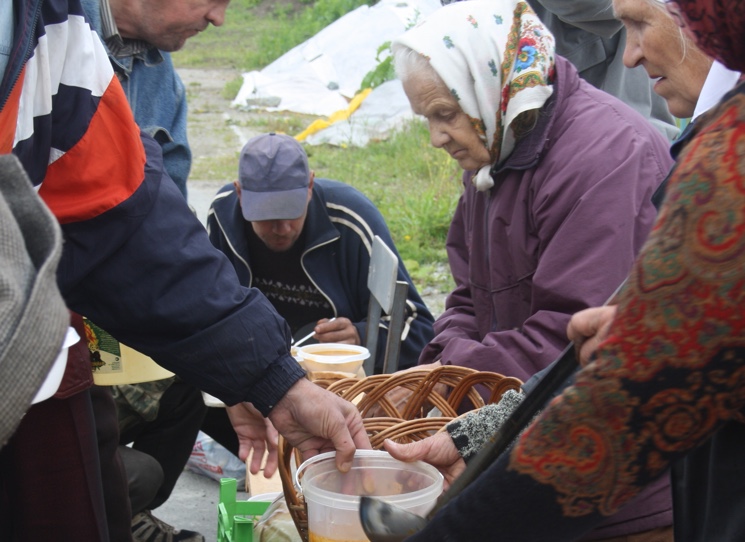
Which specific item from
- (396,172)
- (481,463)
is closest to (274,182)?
(481,463)

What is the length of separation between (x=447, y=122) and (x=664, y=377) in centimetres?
182

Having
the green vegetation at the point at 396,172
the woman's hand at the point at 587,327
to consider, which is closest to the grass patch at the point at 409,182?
the green vegetation at the point at 396,172

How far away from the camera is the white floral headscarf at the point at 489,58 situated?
255 cm

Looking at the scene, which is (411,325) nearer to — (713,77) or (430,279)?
(713,77)

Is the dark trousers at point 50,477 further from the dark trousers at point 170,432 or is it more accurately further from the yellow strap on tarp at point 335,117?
the yellow strap on tarp at point 335,117

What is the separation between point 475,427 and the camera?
72.9 inches

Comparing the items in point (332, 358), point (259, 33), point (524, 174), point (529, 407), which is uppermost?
point (529, 407)

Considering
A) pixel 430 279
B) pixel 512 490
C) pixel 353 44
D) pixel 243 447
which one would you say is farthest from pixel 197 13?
pixel 353 44

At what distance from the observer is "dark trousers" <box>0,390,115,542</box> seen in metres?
2.09

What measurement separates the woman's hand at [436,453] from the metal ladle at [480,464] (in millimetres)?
229

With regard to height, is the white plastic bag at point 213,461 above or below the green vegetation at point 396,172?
above

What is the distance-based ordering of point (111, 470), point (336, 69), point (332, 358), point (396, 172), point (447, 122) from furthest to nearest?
point (336, 69) < point (396, 172) < point (332, 358) < point (447, 122) < point (111, 470)

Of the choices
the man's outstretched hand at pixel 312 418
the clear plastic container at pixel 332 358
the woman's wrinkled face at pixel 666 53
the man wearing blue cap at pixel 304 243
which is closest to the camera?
the man's outstretched hand at pixel 312 418

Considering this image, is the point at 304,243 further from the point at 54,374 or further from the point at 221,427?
the point at 54,374
